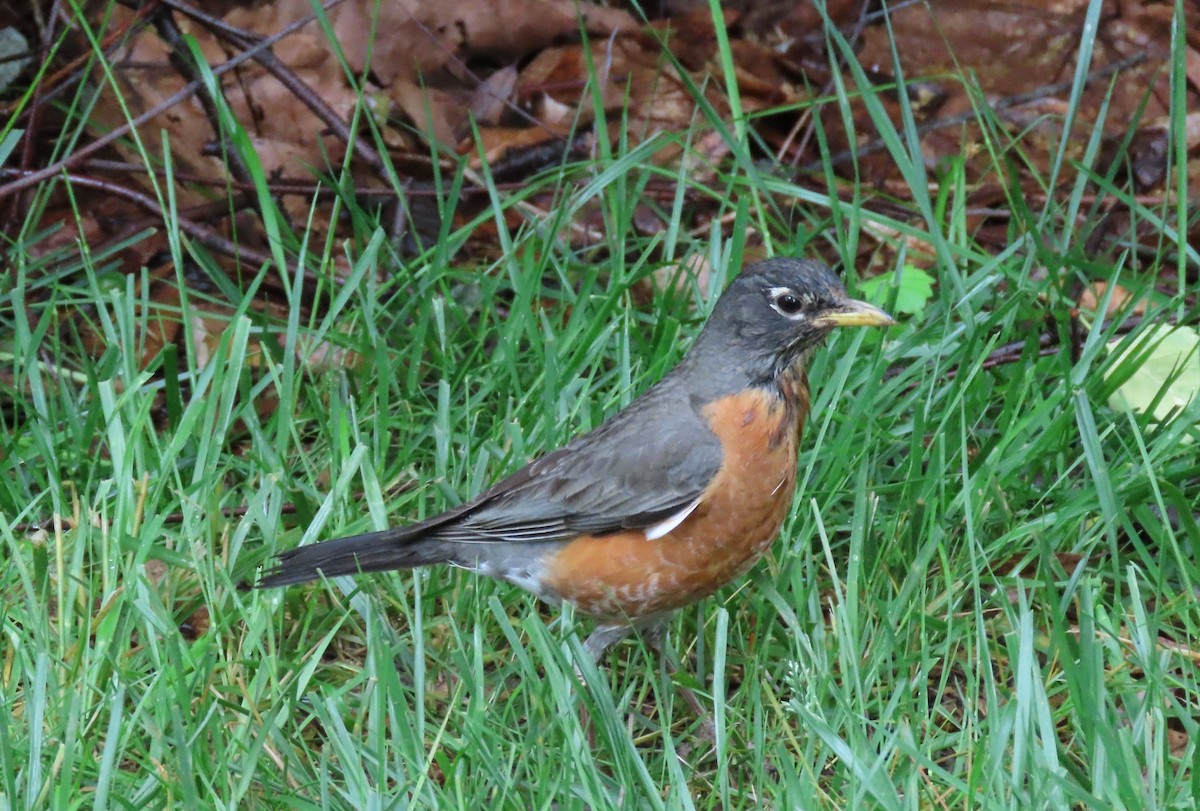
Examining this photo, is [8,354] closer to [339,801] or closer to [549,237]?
[549,237]

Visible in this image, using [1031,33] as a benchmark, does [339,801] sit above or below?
above

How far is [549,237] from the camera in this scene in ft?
13.7

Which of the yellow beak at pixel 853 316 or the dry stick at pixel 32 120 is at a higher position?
the dry stick at pixel 32 120

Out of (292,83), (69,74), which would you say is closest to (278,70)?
(292,83)

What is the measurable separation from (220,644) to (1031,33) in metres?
4.36

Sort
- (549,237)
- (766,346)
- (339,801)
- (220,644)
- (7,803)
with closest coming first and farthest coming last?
(7,803), (339,801), (220,644), (766,346), (549,237)

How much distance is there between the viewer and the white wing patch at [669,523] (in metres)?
3.14

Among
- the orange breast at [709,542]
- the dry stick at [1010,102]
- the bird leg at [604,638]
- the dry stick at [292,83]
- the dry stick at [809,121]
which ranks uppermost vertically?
the dry stick at [292,83]

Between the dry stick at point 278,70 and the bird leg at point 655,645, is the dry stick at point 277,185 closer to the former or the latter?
the dry stick at point 278,70

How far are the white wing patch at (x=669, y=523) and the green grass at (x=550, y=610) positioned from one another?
0.25 metres

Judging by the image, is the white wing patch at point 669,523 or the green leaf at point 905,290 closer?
the white wing patch at point 669,523

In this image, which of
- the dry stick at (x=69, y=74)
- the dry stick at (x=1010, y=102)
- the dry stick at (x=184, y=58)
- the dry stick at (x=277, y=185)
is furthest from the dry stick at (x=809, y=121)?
the dry stick at (x=69, y=74)

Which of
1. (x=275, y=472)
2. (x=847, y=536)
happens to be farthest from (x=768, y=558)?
(x=275, y=472)

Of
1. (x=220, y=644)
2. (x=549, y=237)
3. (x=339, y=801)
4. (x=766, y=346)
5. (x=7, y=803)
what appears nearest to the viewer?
(x=7, y=803)
